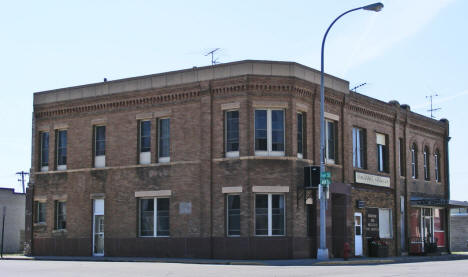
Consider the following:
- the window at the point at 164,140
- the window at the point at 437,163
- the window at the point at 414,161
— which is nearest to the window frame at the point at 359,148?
the window at the point at 414,161

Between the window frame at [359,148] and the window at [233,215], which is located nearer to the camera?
the window at [233,215]

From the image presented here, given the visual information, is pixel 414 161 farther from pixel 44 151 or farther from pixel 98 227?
pixel 44 151

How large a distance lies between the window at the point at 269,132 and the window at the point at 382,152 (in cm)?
926

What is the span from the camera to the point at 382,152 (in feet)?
126

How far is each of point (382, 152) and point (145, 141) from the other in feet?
44.4

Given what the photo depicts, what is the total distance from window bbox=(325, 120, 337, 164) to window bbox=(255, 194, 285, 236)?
172 inches

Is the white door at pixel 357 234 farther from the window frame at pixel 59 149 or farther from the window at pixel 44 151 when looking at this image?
the window at pixel 44 151

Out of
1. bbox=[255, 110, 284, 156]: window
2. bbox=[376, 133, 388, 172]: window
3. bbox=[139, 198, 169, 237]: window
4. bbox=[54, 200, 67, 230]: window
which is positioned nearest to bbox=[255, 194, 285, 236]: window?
bbox=[255, 110, 284, 156]: window

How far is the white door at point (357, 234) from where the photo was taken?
34.8 metres

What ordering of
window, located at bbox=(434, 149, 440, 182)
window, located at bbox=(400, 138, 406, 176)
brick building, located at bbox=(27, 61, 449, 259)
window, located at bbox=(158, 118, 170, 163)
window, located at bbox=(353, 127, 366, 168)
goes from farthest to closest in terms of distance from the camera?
window, located at bbox=(434, 149, 440, 182) < window, located at bbox=(400, 138, 406, 176) < window, located at bbox=(353, 127, 366, 168) < window, located at bbox=(158, 118, 170, 163) < brick building, located at bbox=(27, 61, 449, 259)

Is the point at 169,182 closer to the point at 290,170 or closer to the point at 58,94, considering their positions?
the point at 290,170

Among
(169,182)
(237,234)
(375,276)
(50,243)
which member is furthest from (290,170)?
(50,243)

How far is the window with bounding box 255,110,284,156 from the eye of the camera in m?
30.7

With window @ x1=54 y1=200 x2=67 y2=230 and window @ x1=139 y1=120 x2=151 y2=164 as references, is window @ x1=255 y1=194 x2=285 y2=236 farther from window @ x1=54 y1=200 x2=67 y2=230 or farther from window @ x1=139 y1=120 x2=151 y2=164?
window @ x1=54 y1=200 x2=67 y2=230
